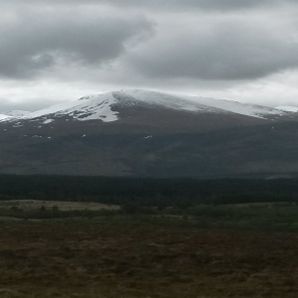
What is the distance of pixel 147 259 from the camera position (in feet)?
131

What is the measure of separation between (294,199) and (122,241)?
5924cm

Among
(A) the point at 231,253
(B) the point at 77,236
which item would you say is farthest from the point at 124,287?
(B) the point at 77,236

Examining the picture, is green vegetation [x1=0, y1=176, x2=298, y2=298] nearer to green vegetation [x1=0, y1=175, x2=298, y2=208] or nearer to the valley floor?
the valley floor

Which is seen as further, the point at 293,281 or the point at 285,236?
the point at 285,236

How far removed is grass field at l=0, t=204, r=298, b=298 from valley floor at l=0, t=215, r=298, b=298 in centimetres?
3

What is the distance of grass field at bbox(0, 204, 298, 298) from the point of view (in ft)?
100

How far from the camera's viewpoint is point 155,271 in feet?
119

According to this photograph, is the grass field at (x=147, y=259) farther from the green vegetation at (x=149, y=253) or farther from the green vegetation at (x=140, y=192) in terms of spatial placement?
the green vegetation at (x=140, y=192)

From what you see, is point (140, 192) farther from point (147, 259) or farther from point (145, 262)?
point (145, 262)

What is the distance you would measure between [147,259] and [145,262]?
100 centimetres

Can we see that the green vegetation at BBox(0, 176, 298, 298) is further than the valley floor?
Yes

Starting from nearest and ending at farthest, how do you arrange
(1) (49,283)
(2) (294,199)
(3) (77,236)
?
(1) (49,283), (3) (77,236), (2) (294,199)

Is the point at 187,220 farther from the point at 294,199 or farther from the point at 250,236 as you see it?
the point at 294,199

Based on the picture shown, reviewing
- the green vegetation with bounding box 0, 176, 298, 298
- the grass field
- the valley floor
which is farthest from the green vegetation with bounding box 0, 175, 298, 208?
the valley floor
